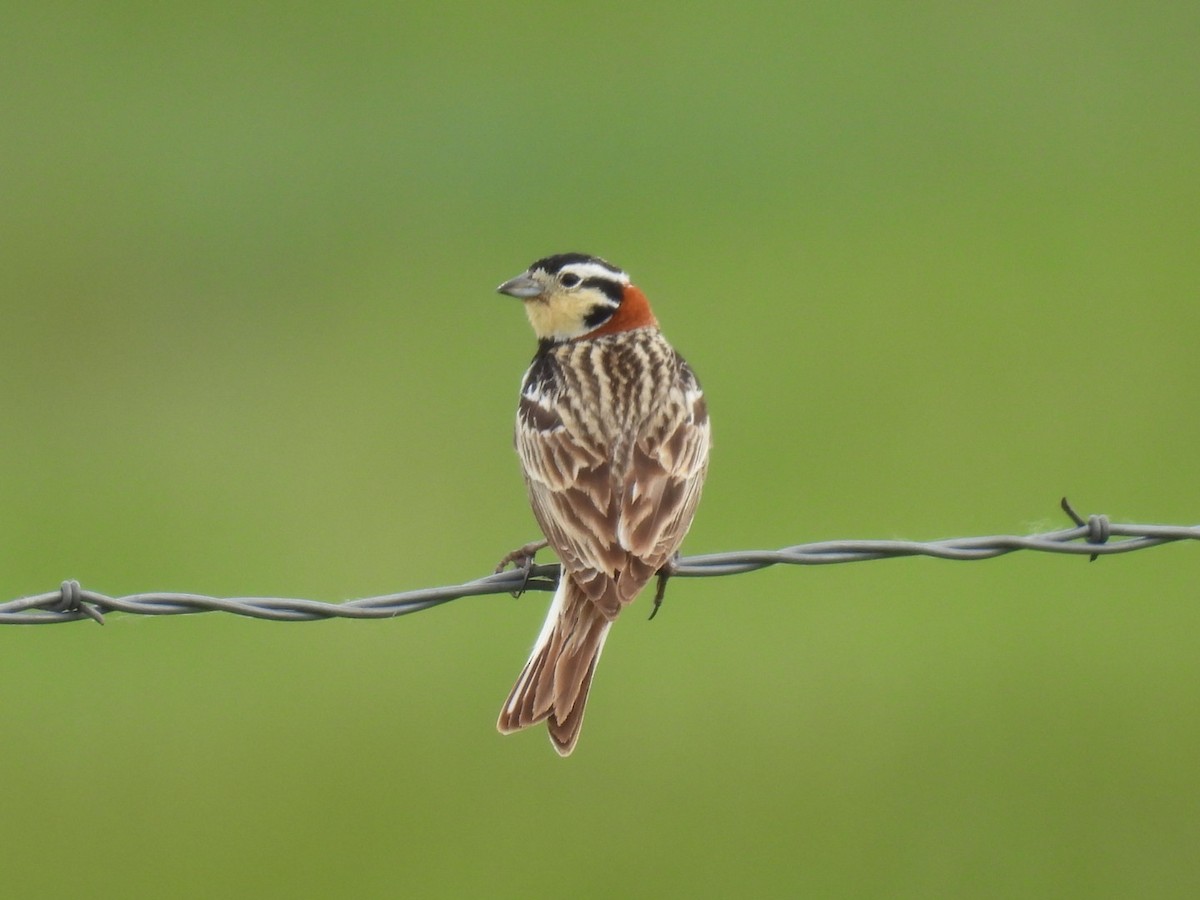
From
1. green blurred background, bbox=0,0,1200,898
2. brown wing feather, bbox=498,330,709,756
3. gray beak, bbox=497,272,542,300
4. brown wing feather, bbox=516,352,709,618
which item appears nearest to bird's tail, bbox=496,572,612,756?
brown wing feather, bbox=498,330,709,756

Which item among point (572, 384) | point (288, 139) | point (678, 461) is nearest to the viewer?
point (678, 461)

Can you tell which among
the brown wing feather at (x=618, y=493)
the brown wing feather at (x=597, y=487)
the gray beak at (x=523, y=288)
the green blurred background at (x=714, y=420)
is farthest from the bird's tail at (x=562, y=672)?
the green blurred background at (x=714, y=420)

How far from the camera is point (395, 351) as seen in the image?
60.4ft

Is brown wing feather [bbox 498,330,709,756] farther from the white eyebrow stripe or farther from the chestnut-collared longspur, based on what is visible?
the white eyebrow stripe

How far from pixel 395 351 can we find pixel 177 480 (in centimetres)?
246

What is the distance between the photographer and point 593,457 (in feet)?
26.4

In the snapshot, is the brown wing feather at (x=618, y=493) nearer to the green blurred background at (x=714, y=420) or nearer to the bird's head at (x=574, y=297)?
the bird's head at (x=574, y=297)

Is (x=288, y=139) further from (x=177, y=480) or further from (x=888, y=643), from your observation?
(x=888, y=643)


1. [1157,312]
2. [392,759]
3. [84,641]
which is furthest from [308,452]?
[1157,312]

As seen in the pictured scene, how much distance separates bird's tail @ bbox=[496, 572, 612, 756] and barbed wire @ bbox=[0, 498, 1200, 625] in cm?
17

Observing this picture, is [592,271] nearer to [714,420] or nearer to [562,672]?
[562,672]

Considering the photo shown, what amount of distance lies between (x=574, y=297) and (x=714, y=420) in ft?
23.6

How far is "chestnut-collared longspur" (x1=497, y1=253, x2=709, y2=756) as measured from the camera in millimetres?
7387

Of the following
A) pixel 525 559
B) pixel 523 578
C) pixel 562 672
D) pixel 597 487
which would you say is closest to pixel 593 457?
pixel 597 487
